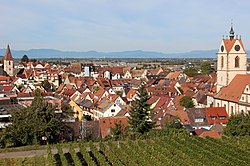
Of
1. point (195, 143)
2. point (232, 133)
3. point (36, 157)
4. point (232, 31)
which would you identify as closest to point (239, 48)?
Result: point (232, 31)

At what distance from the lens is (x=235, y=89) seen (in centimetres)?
4450

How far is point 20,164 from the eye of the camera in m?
23.3

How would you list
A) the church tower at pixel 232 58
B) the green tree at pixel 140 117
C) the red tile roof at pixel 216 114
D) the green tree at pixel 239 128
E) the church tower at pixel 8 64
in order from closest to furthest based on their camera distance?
the green tree at pixel 239 128
the green tree at pixel 140 117
the red tile roof at pixel 216 114
the church tower at pixel 232 58
the church tower at pixel 8 64

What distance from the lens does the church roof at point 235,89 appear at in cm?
4312

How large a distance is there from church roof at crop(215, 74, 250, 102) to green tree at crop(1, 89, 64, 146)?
22.8 meters

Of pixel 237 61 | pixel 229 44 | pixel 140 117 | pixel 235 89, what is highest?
pixel 229 44

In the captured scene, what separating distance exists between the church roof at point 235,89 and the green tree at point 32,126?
22.8m

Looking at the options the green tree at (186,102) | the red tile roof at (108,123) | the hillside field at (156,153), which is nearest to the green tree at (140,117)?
the red tile roof at (108,123)

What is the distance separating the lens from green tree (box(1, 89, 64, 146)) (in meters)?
27.5

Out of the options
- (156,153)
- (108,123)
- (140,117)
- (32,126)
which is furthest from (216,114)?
(32,126)

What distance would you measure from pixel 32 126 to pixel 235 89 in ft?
84.4

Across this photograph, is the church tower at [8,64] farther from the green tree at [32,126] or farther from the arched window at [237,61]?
the green tree at [32,126]

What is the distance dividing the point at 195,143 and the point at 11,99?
27.2m

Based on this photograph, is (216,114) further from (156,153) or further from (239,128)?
(156,153)
